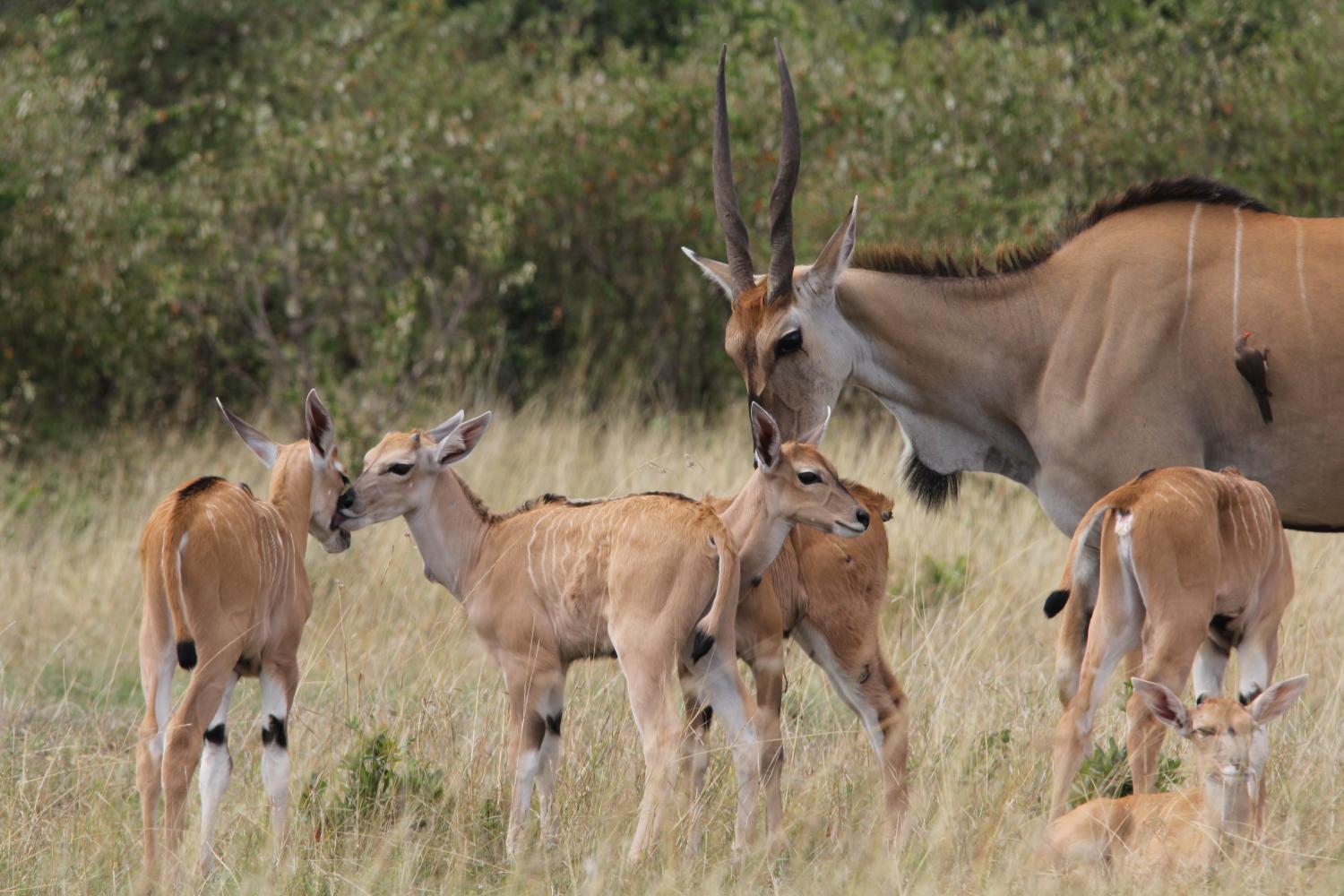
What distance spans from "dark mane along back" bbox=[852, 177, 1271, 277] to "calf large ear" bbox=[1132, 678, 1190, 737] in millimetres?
2176

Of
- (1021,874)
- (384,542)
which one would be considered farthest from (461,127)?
(1021,874)

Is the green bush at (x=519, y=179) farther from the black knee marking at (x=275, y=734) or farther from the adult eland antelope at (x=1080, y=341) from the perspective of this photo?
the black knee marking at (x=275, y=734)

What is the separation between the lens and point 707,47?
14133mm

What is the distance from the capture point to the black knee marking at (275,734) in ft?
16.8

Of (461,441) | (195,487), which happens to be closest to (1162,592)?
(461,441)

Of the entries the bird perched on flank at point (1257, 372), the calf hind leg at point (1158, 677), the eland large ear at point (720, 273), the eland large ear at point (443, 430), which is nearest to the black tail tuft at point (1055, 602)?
the calf hind leg at point (1158, 677)

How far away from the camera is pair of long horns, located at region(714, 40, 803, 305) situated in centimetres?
625

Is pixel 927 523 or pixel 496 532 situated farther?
pixel 927 523

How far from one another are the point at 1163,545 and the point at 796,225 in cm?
677

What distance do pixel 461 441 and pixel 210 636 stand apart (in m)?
1.18

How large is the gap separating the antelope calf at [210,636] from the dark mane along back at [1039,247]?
236 cm

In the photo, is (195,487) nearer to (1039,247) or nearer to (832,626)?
(832,626)

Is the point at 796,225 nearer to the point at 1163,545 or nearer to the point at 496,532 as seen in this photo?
the point at 496,532

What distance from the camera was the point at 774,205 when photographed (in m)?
6.43
